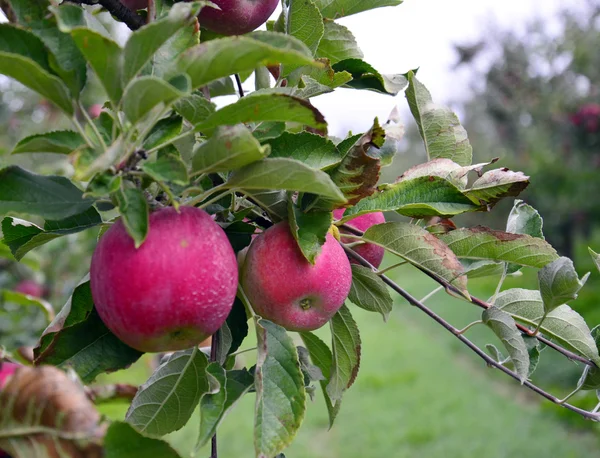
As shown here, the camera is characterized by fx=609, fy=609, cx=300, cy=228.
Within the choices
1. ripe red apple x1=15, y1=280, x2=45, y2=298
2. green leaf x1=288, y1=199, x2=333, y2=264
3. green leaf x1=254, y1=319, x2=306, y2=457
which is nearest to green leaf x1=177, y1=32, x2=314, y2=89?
green leaf x1=288, y1=199, x2=333, y2=264

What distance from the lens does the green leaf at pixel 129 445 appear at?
50 centimetres

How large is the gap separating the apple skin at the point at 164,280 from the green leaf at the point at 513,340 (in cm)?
44

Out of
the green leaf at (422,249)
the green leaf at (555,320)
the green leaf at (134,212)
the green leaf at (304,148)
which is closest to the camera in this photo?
the green leaf at (134,212)

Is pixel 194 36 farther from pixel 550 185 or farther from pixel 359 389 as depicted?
pixel 550 185

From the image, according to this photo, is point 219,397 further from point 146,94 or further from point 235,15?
point 235,15

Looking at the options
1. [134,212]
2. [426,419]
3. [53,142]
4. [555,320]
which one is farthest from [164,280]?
[426,419]

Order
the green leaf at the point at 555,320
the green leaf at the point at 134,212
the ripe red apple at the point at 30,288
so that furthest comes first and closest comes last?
the ripe red apple at the point at 30,288 < the green leaf at the point at 555,320 < the green leaf at the point at 134,212

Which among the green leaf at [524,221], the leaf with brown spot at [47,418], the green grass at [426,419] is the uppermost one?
the leaf with brown spot at [47,418]

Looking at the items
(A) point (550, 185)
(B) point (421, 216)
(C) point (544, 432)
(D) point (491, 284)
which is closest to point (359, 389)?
(C) point (544, 432)

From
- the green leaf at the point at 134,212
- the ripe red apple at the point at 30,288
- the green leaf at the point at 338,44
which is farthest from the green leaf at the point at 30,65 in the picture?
the ripe red apple at the point at 30,288

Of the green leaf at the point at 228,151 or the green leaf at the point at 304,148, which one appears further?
the green leaf at the point at 304,148

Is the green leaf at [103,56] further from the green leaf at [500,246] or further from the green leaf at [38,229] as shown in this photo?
the green leaf at [500,246]

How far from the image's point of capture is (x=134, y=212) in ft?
2.02

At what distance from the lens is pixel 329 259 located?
2.67ft
